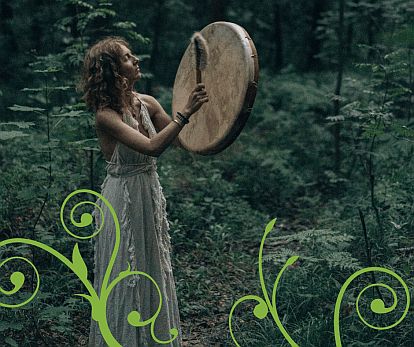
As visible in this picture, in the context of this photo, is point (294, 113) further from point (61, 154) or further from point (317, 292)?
point (317, 292)

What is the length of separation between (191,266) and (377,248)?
168 cm

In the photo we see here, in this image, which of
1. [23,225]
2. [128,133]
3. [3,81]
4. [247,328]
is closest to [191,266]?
[247,328]

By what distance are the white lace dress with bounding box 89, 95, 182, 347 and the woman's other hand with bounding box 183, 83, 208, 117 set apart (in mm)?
379

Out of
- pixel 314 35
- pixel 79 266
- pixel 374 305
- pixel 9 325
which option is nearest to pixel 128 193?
pixel 9 325

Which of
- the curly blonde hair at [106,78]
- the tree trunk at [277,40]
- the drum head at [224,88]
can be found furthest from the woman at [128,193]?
the tree trunk at [277,40]

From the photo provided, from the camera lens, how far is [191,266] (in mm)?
5512

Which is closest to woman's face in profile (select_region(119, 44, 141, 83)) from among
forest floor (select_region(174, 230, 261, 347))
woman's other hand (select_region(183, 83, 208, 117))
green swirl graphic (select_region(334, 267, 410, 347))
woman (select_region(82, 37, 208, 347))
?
woman (select_region(82, 37, 208, 347))

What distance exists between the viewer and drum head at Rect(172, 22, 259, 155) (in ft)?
10.1

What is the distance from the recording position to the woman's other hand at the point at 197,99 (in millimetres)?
3125

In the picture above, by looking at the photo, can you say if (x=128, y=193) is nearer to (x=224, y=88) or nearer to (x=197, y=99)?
(x=197, y=99)

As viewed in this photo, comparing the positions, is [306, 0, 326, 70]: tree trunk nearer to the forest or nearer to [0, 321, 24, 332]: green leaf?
the forest

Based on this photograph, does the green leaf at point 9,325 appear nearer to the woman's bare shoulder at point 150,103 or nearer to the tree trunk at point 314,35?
the woman's bare shoulder at point 150,103

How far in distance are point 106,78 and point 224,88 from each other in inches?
25.6

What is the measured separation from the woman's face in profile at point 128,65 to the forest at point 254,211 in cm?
44
